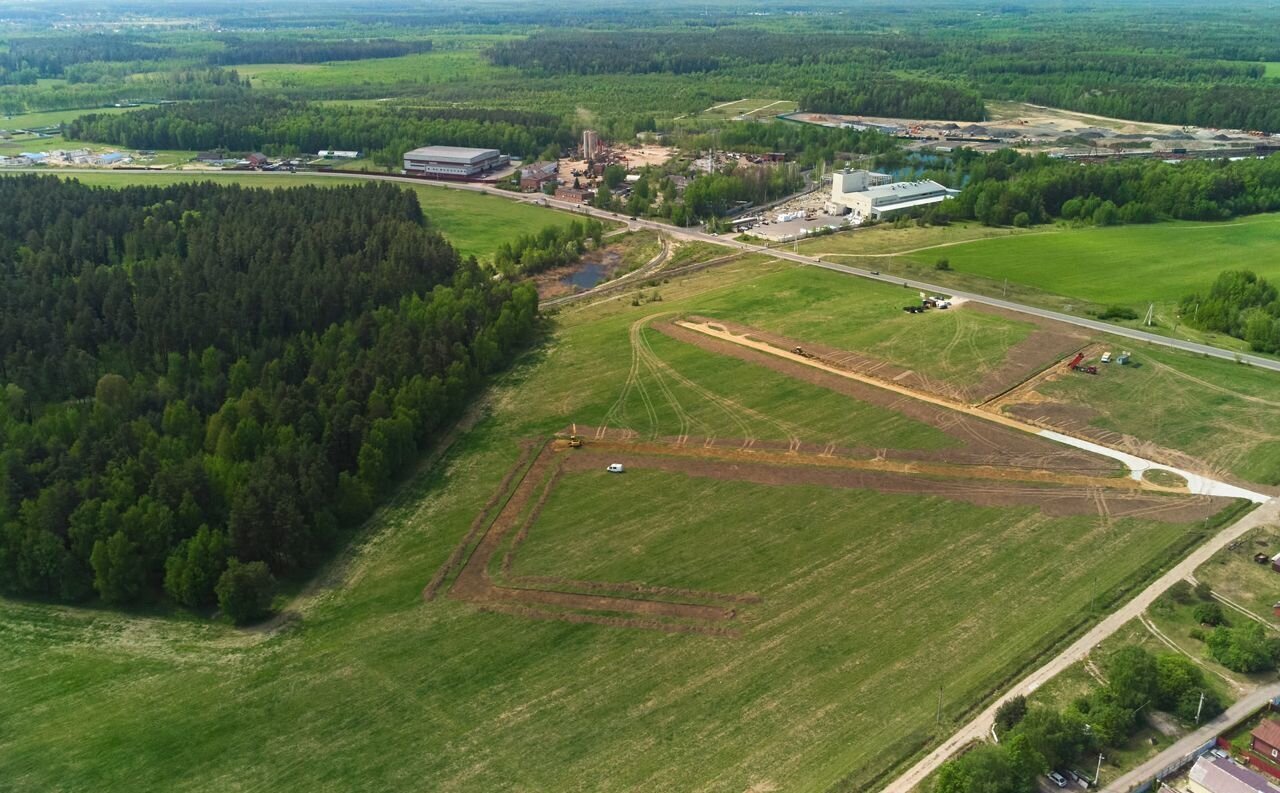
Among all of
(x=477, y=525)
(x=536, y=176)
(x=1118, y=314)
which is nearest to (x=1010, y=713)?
(x=477, y=525)

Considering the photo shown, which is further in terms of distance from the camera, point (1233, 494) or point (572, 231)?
point (572, 231)

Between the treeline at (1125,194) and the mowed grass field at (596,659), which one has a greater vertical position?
the treeline at (1125,194)

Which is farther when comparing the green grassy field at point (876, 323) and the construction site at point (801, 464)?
the green grassy field at point (876, 323)

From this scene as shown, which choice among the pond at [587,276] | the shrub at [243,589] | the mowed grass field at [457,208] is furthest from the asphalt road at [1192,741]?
the mowed grass field at [457,208]

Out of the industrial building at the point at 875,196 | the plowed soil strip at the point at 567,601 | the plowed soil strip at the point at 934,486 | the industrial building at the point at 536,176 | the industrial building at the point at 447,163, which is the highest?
the industrial building at the point at 447,163

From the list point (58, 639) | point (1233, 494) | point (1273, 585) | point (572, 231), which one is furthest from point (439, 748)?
point (572, 231)

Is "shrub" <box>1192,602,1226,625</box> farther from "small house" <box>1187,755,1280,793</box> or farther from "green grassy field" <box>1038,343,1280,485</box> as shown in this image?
"green grassy field" <box>1038,343,1280,485</box>

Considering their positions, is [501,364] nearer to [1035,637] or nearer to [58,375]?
[58,375]

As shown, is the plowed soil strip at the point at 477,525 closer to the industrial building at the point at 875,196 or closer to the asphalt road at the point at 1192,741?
the asphalt road at the point at 1192,741
